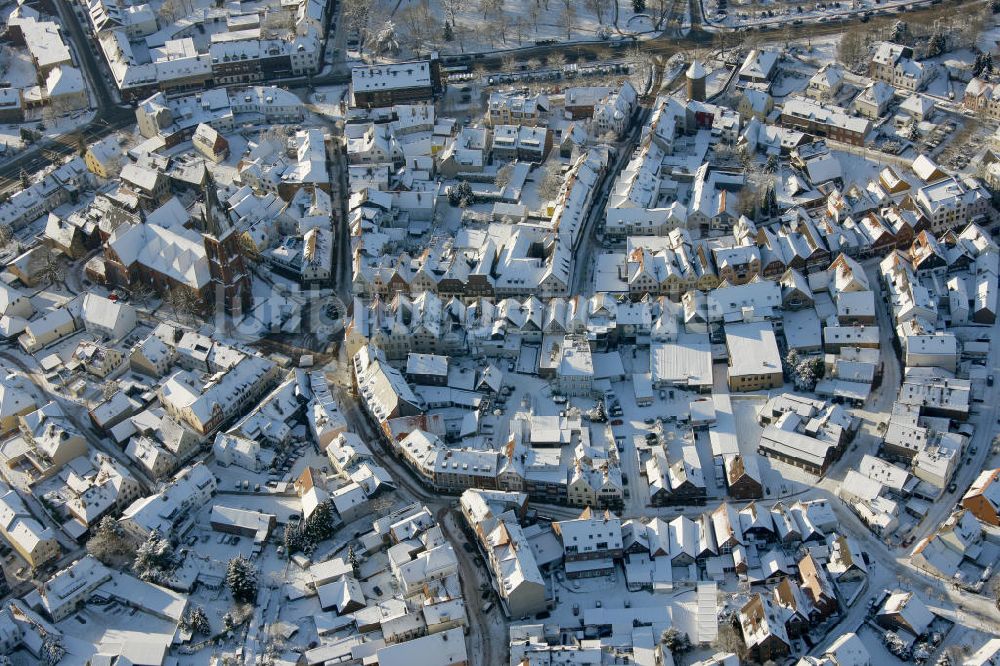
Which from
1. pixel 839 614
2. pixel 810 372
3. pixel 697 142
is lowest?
pixel 839 614

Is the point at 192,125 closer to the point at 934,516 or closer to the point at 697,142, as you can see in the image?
the point at 697,142

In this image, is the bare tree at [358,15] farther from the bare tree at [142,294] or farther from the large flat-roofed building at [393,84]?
the bare tree at [142,294]

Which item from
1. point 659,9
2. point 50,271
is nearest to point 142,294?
point 50,271

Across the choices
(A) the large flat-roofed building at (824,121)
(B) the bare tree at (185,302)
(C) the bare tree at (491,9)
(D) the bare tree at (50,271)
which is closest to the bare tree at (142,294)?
(B) the bare tree at (185,302)

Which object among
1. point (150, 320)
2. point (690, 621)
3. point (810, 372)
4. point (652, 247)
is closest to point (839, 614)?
point (690, 621)

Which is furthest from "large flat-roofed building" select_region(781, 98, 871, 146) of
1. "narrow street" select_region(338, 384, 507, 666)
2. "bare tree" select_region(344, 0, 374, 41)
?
"narrow street" select_region(338, 384, 507, 666)

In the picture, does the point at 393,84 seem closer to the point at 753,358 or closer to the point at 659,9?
the point at 659,9
